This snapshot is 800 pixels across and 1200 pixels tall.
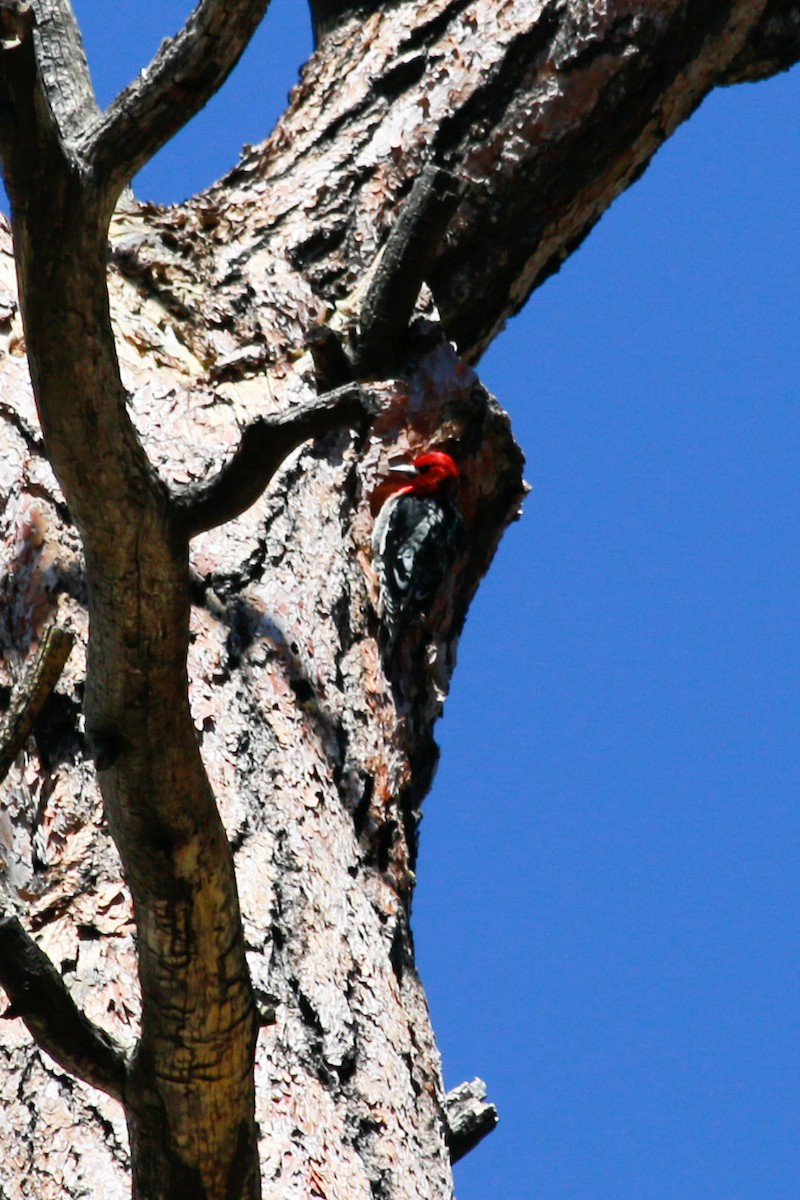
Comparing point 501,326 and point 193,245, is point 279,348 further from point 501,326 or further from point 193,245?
point 501,326

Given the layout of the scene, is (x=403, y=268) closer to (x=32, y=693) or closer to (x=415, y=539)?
(x=415, y=539)

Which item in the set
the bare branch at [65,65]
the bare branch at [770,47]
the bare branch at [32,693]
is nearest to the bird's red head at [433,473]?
the bare branch at [65,65]

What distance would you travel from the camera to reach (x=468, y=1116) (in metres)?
2.21

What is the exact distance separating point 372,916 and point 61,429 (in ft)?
3.00

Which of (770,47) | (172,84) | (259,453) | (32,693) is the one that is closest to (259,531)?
(32,693)

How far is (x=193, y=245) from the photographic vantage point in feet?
9.93

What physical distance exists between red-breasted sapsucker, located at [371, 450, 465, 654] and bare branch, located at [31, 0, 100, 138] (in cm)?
81

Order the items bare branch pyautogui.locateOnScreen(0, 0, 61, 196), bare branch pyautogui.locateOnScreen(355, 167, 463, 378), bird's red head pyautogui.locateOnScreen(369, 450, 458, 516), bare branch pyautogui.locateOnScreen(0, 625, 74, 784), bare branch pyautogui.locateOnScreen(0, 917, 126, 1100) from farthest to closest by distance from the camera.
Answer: bird's red head pyautogui.locateOnScreen(369, 450, 458, 516)
bare branch pyautogui.locateOnScreen(355, 167, 463, 378)
bare branch pyautogui.locateOnScreen(0, 625, 74, 784)
bare branch pyautogui.locateOnScreen(0, 917, 126, 1100)
bare branch pyautogui.locateOnScreen(0, 0, 61, 196)

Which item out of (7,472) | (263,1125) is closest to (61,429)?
(263,1125)

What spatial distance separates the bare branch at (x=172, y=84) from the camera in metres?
1.48

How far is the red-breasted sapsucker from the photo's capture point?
2633 millimetres

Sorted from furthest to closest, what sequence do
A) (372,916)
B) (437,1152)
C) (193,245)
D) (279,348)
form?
(193,245) → (279,348) → (372,916) → (437,1152)

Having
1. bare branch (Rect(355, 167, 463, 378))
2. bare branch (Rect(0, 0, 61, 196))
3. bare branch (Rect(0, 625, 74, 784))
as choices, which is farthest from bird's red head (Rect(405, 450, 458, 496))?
bare branch (Rect(0, 0, 61, 196))

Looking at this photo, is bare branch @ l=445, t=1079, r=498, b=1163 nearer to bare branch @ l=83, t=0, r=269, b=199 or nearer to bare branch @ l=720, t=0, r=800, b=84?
bare branch @ l=83, t=0, r=269, b=199
